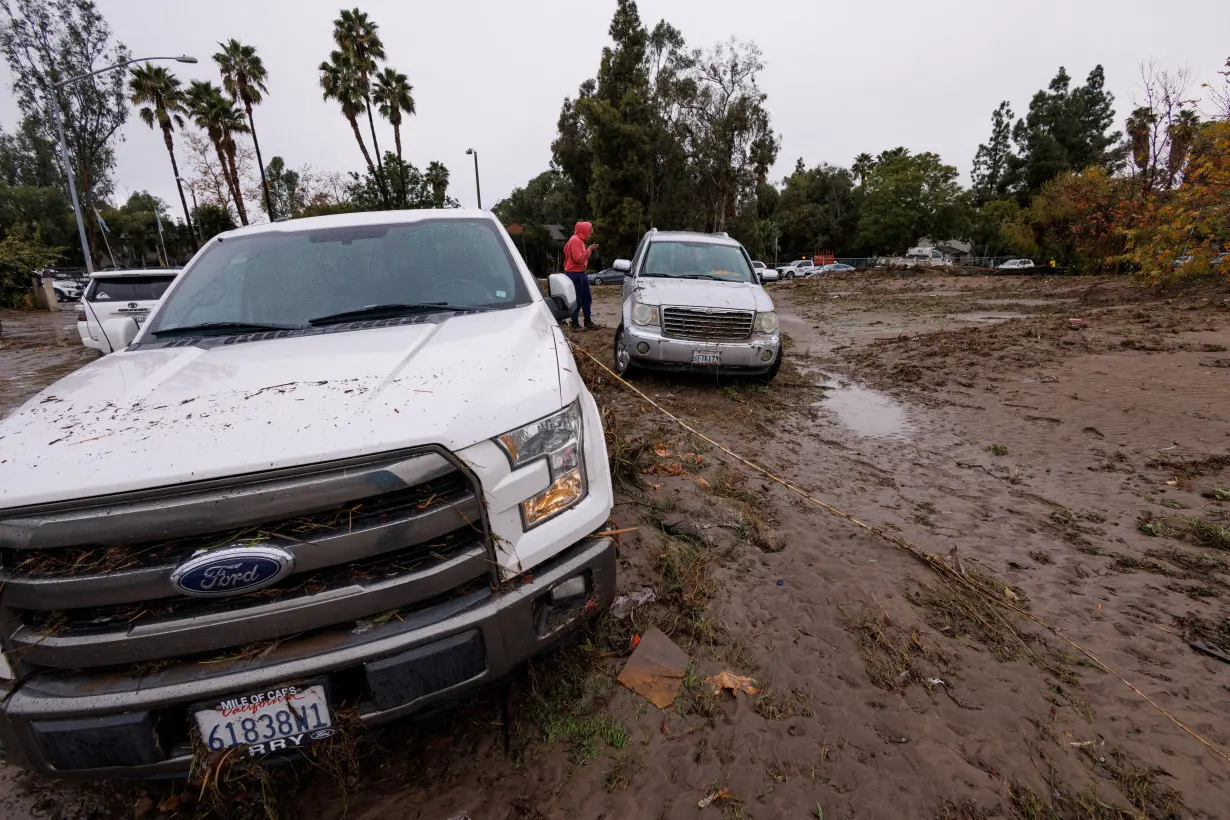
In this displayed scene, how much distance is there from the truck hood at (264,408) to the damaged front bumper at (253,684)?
49 cm

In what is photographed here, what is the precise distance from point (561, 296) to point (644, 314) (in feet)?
9.75

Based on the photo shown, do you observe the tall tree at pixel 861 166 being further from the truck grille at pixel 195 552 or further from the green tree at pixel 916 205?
the truck grille at pixel 195 552

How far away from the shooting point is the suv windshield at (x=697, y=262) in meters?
7.10

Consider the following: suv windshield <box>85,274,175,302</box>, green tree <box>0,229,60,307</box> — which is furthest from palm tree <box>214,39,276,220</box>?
suv windshield <box>85,274,175,302</box>

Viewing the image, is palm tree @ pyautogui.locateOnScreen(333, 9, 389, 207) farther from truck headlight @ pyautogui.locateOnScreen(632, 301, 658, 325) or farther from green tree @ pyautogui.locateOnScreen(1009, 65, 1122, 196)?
green tree @ pyautogui.locateOnScreen(1009, 65, 1122, 196)

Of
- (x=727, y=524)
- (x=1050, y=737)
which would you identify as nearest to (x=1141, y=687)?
(x=1050, y=737)

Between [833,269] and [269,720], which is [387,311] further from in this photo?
[833,269]

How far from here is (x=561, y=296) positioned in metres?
3.35

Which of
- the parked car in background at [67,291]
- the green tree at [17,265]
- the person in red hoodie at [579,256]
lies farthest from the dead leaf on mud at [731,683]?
the parked car in background at [67,291]

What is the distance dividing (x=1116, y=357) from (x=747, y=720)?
28.1 ft

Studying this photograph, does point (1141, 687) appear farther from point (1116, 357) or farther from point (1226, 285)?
point (1226, 285)

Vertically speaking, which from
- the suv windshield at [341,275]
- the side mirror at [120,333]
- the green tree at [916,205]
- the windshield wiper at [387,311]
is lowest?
the side mirror at [120,333]

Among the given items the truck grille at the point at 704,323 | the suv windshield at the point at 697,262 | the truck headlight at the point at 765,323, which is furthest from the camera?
the suv windshield at the point at 697,262

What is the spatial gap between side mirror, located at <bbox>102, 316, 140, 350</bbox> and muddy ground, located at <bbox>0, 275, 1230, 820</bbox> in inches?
71.9
